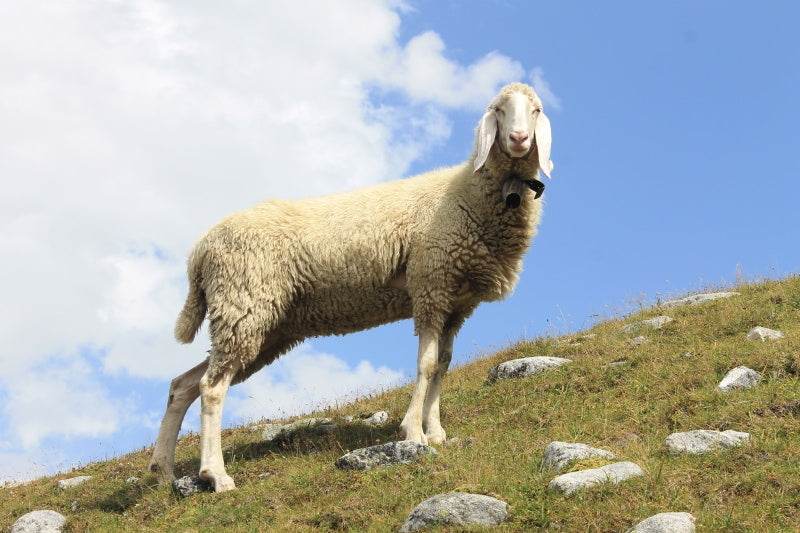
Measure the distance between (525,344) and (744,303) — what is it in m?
3.86

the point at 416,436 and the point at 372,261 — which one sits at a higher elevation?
the point at 372,261

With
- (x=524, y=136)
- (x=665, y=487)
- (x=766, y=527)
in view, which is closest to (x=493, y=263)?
(x=524, y=136)

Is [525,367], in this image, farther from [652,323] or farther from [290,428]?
[290,428]

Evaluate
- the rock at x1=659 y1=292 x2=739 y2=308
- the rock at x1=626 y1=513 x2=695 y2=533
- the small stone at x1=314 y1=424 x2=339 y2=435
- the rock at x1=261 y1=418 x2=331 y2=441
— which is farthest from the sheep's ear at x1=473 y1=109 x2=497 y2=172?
the rock at x1=659 y1=292 x2=739 y2=308

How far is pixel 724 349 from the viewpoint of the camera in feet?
39.3

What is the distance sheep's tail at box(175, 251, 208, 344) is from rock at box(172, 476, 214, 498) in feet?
7.05

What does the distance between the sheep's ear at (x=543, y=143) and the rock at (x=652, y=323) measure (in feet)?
16.7

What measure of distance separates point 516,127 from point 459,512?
4998 millimetres

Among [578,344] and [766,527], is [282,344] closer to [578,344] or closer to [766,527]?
[578,344]

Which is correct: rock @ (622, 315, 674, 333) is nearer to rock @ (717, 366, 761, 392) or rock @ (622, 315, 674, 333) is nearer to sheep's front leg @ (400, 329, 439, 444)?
rock @ (717, 366, 761, 392)

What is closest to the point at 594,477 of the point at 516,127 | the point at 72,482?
the point at 516,127

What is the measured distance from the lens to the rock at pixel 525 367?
12.9 m

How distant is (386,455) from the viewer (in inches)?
362

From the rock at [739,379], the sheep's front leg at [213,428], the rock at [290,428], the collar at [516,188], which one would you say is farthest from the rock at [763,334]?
the sheep's front leg at [213,428]
